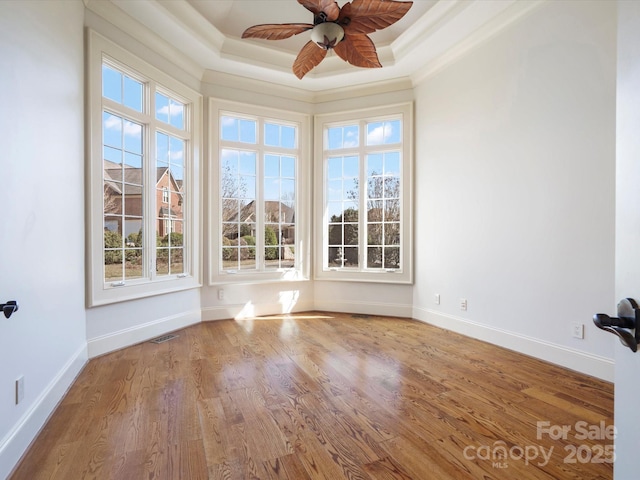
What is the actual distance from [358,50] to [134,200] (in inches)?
106

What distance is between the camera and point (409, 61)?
4.35 m

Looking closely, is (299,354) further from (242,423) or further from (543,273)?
(543,273)

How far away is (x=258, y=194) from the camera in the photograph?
4.97 m

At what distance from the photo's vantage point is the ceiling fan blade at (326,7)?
8.00 feet

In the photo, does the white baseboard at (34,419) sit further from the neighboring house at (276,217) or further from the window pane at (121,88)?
the neighboring house at (276,217)

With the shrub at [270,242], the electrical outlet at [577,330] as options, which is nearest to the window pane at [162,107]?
the shrub at [270,242]

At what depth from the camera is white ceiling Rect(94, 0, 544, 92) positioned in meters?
3.38

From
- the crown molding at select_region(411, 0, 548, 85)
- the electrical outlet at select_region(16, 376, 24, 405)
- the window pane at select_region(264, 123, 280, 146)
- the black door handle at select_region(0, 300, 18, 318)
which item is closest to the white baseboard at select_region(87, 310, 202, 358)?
the electrical outlet at select_region(16, 376, 24, 405)

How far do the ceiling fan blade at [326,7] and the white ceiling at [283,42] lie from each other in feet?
4.82

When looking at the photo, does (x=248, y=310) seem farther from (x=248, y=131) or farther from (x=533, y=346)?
(x=533, y=346)

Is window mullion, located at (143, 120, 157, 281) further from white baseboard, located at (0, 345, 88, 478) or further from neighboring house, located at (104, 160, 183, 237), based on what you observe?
white baseboard, located at (0, 345, 88, 478)

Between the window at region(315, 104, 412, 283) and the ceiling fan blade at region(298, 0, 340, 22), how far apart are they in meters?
2.49

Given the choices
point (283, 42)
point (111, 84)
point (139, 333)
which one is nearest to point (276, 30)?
point (111, 84)

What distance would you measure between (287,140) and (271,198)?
3.02 ft
